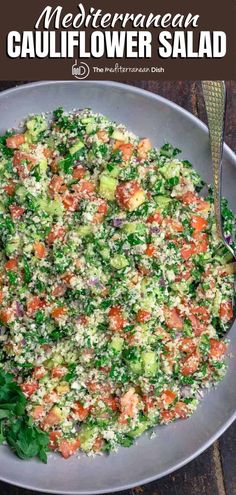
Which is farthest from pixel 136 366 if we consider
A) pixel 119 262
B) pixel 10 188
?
pixel 10 188

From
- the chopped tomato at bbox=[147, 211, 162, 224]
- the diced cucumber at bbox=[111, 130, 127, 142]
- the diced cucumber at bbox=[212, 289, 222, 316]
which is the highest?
the diced cucumber at bbox=[111, 130, 127, 142]

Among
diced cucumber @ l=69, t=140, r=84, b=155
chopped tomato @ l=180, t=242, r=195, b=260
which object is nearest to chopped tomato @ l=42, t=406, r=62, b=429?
chopped tomato @ l=180, t=242, r=195, b=260

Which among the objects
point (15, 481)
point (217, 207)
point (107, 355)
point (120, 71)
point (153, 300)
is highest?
point (120, 71)

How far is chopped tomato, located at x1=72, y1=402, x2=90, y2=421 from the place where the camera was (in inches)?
107

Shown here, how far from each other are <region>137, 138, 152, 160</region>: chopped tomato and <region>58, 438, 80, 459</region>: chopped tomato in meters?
1.25

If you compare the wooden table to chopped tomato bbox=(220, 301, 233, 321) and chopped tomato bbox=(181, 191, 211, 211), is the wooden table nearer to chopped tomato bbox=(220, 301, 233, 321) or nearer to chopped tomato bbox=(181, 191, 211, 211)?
chopped tomato bbox=(181, 191, 211, 211)

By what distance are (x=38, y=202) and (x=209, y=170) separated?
2.58 ft

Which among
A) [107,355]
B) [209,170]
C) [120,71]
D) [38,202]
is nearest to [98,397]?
[107,355]

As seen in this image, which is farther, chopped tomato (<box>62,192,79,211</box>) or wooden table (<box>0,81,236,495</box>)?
wooden table (<box>0,81,236,495</box>)

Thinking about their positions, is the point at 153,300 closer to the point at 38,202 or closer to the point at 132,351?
the point at 132,351

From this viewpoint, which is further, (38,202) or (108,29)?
(108,29)

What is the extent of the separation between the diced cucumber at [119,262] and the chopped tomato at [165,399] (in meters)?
0.57

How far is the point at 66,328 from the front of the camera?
2.66 metres

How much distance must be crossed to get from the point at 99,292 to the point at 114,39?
1205 millimetres
